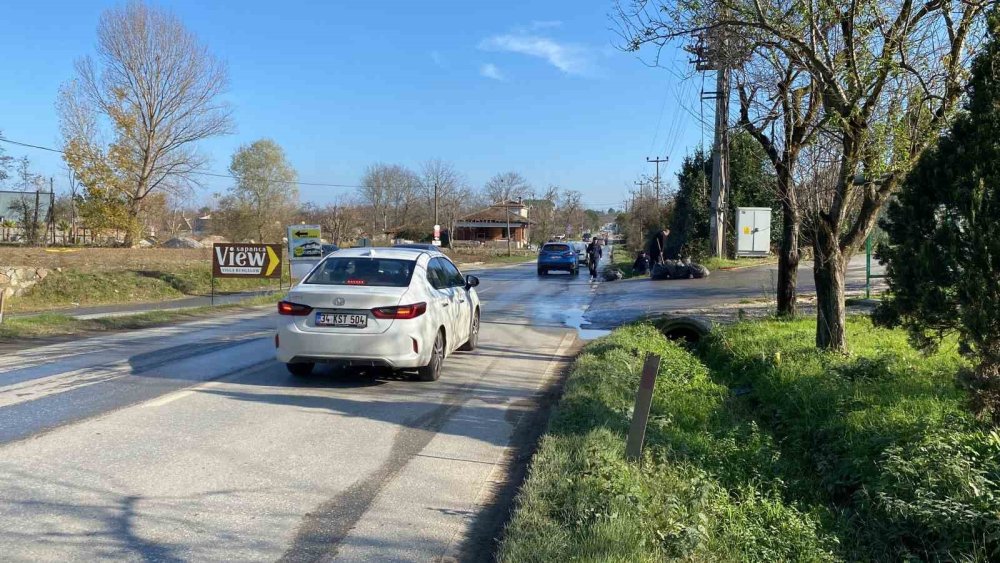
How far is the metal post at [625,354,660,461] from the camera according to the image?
194 inches

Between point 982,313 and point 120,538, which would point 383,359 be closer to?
point 120,538

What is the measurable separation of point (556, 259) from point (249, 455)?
31145 mm

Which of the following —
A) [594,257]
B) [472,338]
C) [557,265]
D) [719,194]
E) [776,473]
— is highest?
[719,194]

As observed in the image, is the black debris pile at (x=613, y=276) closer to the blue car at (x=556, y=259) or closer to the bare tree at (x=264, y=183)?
the blue car at (x=556, y=259)

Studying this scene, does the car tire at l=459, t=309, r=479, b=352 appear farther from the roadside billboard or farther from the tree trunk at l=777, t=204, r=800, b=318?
the roadside billboard

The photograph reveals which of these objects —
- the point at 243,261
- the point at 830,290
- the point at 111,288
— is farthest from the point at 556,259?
the point at 830,290

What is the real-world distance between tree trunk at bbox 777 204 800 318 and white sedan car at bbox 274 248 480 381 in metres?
7.13

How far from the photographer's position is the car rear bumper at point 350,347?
8.13 m

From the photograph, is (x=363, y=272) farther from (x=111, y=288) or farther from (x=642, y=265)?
(x=642, y=265)

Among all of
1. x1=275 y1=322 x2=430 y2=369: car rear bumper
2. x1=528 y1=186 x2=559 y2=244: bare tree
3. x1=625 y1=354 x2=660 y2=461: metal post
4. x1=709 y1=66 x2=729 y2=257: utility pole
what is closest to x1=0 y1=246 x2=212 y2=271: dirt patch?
x1=275 y1=322 x2=430 y2=369: car rear bumper

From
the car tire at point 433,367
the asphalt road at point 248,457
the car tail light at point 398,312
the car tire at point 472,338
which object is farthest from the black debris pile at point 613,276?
the car tail light at point 398,312

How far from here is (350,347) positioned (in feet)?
26.7

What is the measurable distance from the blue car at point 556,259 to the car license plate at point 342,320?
92.7 ft

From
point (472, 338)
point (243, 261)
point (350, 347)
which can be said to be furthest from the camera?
point (243, 261)
